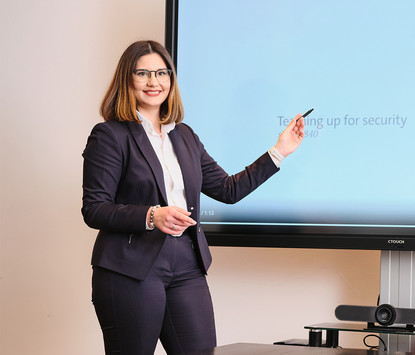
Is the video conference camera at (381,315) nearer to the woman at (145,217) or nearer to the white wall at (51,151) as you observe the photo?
the woman at (145,217)

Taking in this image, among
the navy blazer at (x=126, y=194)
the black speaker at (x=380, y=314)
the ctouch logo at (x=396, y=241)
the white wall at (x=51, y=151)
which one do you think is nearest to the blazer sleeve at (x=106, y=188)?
the navy blazer at (x=126, y=194)

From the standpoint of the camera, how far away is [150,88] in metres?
2.23

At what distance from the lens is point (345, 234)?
2.74 m

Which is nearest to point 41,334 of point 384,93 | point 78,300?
point 78,300

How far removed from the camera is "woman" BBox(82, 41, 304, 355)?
81.5 inches

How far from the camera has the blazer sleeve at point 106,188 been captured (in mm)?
2033

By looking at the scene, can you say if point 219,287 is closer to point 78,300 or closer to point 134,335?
point 78,300

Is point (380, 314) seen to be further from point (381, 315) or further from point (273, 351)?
point (273, 351)

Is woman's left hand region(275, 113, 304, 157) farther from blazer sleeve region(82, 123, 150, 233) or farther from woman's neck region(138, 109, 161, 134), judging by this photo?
blazer sleeve region(82, 123, 150, 233)

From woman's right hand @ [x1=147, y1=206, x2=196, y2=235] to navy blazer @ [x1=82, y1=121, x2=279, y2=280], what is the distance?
50mm

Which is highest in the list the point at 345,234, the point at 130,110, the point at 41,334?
the point at 130,110

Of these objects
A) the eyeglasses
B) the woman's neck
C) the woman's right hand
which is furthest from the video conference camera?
the eyeglasses

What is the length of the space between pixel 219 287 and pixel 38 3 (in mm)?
1668

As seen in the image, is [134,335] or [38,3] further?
[38,3]
